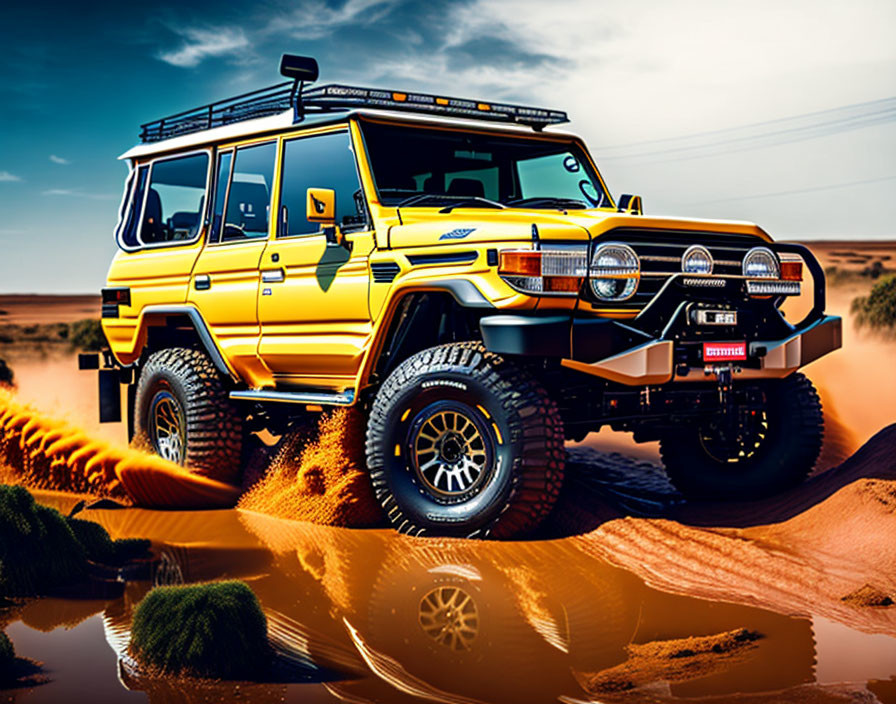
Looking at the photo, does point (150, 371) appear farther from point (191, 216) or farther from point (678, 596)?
point (678, 596)

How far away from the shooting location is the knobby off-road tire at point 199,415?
27.4 feet

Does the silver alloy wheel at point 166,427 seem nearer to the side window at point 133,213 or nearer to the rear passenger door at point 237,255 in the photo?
the rear passenger door at point 237,255

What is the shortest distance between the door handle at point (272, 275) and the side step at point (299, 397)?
789 millimetres

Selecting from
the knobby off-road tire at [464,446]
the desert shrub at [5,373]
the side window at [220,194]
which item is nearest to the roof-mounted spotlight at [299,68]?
the side window at [220,194]

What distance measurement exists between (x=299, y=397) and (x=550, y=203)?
217 centimetres

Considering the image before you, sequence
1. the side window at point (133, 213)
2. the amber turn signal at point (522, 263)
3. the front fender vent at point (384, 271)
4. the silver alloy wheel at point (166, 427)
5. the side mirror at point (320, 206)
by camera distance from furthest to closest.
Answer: the side window at point (133, 213) → the silver alloy wheel at point (166, 427) → the side mirror at point (320, 206) → the front fender vent at point (384, 271) → the amber turn signal at point (522, 263)

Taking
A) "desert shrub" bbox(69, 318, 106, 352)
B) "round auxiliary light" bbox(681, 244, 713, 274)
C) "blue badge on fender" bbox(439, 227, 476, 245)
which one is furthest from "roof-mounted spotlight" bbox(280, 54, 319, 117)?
"desert shrub" bbox(69, 318, 106, 352)

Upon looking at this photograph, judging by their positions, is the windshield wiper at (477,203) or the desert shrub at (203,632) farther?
the windshield wiper at (477,203)

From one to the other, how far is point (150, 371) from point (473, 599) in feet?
14.8

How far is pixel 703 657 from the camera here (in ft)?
14.3

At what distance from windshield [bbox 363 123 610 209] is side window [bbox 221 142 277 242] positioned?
1.08m

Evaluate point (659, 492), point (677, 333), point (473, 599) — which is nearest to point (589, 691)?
point (473, 599)

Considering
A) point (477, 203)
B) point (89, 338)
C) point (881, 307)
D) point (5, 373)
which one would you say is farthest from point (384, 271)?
point (89, 338)

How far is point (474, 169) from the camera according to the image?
7.86m
